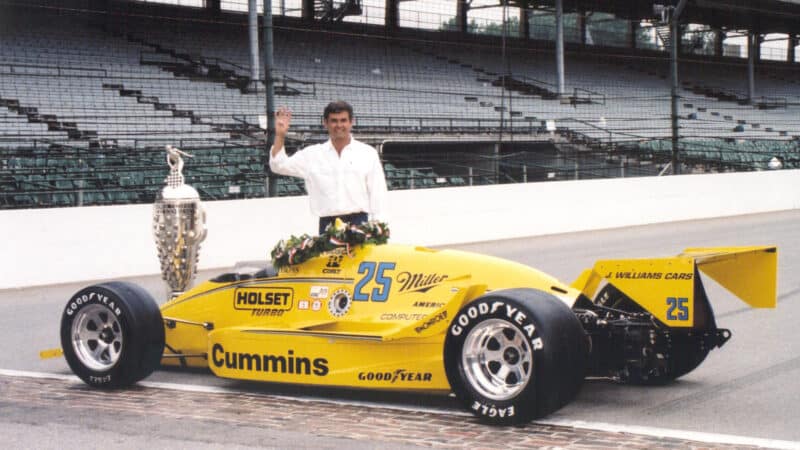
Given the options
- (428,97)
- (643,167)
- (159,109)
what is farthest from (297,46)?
(643,167)

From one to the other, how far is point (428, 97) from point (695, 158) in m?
6.82

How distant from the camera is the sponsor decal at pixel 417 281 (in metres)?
6.18

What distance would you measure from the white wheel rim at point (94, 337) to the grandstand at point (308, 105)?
7.48m

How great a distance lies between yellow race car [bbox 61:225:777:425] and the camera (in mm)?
5516

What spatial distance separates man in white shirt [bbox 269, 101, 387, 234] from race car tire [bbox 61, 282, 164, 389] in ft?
4.15

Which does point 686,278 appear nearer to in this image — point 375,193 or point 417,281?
point 417,281

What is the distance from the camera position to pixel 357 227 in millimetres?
6559

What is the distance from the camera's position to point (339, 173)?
7.23m

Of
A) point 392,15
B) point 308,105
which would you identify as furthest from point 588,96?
point 308,105

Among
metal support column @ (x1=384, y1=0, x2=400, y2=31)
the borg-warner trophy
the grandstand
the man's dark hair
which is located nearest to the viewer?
the man's dark hair

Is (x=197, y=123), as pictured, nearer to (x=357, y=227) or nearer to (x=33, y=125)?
(x=33, y=125)

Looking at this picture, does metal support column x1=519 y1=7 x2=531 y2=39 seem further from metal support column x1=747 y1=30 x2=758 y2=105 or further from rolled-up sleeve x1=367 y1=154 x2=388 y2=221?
rolled-up sleeve x1=367 y1=154 x2=388 y2=221

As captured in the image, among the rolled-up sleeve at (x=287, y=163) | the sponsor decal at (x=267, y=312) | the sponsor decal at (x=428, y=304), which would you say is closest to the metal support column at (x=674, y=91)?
the rolled-up sleeve at (x=287, y=163)

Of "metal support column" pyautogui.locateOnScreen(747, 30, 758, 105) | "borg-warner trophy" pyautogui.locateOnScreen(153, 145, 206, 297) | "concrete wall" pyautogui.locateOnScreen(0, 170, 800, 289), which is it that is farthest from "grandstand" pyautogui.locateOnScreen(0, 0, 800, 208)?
"borg-warner trophy" pyautogui.locateOnScreen(153, 145, 206, 297)
